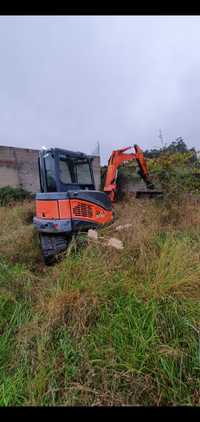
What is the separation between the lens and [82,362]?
1462mm

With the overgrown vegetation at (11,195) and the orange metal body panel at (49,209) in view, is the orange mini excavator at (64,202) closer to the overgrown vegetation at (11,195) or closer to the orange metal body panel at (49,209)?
the orange metal body panel at (49,209)

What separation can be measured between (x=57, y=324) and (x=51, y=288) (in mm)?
422

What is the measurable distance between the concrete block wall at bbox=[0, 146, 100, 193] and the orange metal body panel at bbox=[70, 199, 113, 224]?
873 centimetres

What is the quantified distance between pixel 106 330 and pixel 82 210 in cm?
211

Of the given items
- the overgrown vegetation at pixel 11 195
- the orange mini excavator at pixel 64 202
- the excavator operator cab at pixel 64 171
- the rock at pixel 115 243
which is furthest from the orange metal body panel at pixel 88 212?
the overgrown vegetation at pixel 11 195

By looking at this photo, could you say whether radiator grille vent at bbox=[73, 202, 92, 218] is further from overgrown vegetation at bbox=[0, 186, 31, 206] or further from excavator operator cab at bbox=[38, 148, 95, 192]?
overgrown vegetation at bbox=[0, 186, 31, 206]

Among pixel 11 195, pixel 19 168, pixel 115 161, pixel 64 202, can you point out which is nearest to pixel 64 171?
pixel 64 202

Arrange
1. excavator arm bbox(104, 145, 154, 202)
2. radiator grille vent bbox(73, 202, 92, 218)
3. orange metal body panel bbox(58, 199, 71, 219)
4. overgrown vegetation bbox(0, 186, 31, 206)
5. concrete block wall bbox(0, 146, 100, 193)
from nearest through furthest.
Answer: orange metal body panel bbox(58, 199, 71, 219), radiator grille vent bbox(73, 202, 92, 218), excavator arm bbox(104, 145, 154, 202), overgrown vegetation bbox(0, 186, 31, 206), concrete block wall bbox(0, 146, 100, 193)

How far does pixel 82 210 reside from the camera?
3.49 metres

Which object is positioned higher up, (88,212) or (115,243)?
(88,212)

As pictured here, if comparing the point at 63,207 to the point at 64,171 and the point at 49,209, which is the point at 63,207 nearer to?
the point at 49,209

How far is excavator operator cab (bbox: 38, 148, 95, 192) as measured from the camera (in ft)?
11.4

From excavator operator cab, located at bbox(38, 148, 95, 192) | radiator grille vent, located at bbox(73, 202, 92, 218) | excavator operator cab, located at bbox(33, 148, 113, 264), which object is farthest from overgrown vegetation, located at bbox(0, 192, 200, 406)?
excavator operator cab, located at bbox(38, 148, 95, 192)
